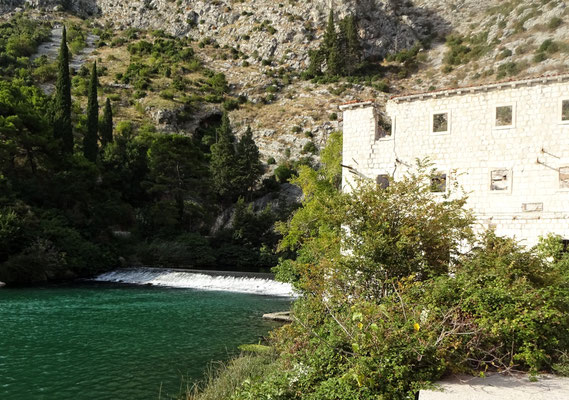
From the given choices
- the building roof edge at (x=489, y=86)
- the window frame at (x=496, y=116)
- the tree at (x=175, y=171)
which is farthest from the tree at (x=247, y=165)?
the window frame at (x=496, y=116)

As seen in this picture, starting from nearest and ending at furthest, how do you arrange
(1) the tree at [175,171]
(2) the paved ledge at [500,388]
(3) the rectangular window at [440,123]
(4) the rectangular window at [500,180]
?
1. (2) the paved ledge at [500,388]
2. (4) the rectangular window at [500,180]
3. (3) the rectangular window at [440,123]
4. (1) the tree at [175,171]

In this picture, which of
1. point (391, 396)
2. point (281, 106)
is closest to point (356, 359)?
point (391, 396)

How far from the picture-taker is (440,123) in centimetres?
1994

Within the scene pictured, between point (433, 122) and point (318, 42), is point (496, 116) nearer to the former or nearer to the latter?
point (433, 122)

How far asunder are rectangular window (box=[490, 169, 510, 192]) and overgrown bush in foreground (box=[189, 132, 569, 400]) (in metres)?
7.68

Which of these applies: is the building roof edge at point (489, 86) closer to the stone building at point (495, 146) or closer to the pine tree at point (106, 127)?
the stone building at point (495, 146)

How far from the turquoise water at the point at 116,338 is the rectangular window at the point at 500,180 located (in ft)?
37.5

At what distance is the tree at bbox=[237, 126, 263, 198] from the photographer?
5165 centimetres

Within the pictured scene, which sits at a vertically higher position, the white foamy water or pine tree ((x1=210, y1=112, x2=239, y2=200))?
pine tree ((x1=210, y1=112, x2=239, y2=200))

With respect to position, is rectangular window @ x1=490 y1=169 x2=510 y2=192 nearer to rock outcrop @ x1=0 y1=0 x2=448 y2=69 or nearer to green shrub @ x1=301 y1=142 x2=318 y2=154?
green shrub @ x1=301 y1=142 x2=318 y2=154

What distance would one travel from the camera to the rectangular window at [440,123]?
1962cm

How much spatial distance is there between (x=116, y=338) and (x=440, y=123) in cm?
1656

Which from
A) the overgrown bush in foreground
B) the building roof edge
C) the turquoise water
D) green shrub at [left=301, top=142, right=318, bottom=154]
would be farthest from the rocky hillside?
the overgrown bush in foreground

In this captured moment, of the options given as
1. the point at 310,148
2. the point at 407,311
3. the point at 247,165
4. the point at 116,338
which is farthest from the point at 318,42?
the point at 407,311
